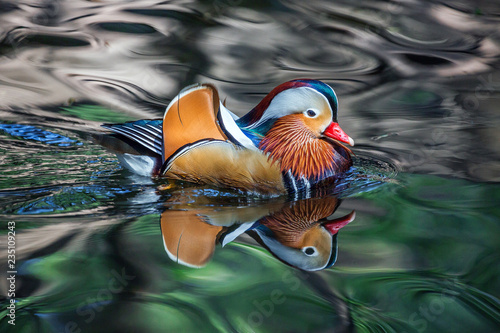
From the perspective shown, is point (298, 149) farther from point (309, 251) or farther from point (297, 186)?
point (309, 251)

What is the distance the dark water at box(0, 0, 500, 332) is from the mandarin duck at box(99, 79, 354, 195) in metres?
0.14

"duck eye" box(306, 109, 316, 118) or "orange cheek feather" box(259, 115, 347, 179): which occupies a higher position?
"duck eye" box(306, 109, 316, 118)

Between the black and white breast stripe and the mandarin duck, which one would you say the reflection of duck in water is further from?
the mandarin duck

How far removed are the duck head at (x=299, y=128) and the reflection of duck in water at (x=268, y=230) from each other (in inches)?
14.2

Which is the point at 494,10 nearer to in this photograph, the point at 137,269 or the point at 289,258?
the point at 289,258

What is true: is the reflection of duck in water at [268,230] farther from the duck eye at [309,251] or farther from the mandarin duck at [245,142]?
the mandarin duck at [245,142]

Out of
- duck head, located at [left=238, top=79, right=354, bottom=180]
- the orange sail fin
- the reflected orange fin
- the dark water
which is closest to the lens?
the dark water

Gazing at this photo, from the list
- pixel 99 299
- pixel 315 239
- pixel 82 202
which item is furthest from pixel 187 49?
pixel 99 299

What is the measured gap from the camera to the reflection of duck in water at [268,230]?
2.74 m

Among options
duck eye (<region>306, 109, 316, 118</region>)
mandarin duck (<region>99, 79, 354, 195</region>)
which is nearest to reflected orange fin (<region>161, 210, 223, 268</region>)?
mandarin duck (<region>99, 79, 354, 195</region>)

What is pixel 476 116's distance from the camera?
5117mm

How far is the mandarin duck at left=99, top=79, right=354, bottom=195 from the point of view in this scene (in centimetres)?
346

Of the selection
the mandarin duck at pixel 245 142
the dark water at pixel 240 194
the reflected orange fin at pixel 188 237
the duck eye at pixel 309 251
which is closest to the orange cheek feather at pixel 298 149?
the mandarin duck at pixel 245 142

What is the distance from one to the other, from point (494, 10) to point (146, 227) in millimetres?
6690
